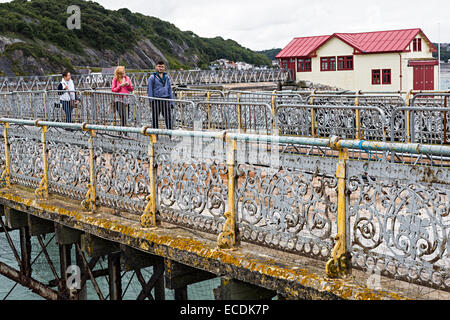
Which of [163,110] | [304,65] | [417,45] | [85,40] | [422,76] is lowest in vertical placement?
[163,110]

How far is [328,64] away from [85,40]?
43.1 meters

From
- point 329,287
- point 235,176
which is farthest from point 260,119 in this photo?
point 329,287

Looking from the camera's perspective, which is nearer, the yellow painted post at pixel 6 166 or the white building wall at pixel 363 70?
the yellow painted post at pixel 6 166

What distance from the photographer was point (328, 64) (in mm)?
57438

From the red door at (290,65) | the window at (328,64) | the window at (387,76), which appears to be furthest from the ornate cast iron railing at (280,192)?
the red door at (290,65)

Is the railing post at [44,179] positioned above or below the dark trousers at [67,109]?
below

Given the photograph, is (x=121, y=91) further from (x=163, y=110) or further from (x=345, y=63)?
(x=345, y=63)

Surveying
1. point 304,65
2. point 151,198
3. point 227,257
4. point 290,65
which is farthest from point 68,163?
point 290,65

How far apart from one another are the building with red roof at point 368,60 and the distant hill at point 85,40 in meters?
27.4

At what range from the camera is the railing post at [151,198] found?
6723 mm

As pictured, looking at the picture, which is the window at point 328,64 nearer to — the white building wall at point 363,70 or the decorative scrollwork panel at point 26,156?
the white building wall at point 363,70

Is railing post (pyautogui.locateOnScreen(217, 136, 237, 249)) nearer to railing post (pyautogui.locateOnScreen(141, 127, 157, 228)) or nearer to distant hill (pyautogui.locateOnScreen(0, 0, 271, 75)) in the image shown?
railing post (pyautogui.locateOnScreen(141, 127, 157, 228))

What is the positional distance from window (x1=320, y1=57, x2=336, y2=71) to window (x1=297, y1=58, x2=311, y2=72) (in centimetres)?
132

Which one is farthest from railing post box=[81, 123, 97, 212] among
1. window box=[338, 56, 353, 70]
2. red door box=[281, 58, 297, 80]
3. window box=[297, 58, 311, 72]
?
red door box=[281, 58, 297, 80]
